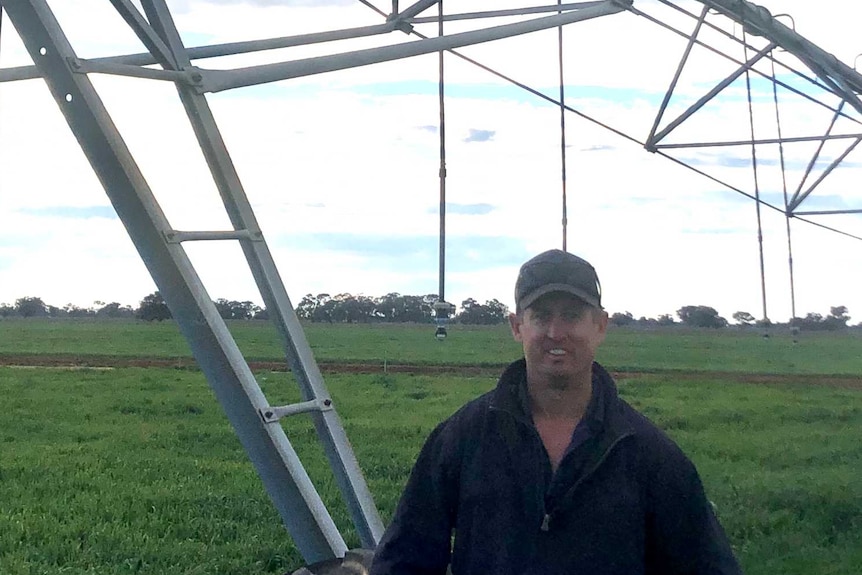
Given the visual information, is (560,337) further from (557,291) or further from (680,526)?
(680,526)

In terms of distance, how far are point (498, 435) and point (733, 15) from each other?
483cm

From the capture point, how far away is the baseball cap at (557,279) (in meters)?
2.41

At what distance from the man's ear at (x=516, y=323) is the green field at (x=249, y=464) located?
4.24 meters

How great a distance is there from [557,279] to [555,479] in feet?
1.26

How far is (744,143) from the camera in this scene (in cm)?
763

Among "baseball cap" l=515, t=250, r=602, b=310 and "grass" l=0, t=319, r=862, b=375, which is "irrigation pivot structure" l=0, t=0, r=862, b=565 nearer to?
"baseball cap" l=515, t=250, r=602, b=310

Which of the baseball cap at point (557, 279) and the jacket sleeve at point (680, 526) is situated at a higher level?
the baseball cap at point (557, 279)

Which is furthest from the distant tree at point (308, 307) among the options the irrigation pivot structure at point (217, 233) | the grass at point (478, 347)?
the irrigation pivot structure at point (217, 233)

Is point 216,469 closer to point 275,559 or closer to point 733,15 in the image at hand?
point 275,559

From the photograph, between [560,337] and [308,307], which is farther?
[308,307]

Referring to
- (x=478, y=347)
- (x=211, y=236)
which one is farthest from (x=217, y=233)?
(x=478, y=347)

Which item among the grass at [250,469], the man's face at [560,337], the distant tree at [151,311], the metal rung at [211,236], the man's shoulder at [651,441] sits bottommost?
the grass at [250,469]

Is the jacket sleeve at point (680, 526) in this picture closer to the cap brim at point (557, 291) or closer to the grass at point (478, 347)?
the cap brim at point (557, 291)

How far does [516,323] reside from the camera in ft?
8.19
